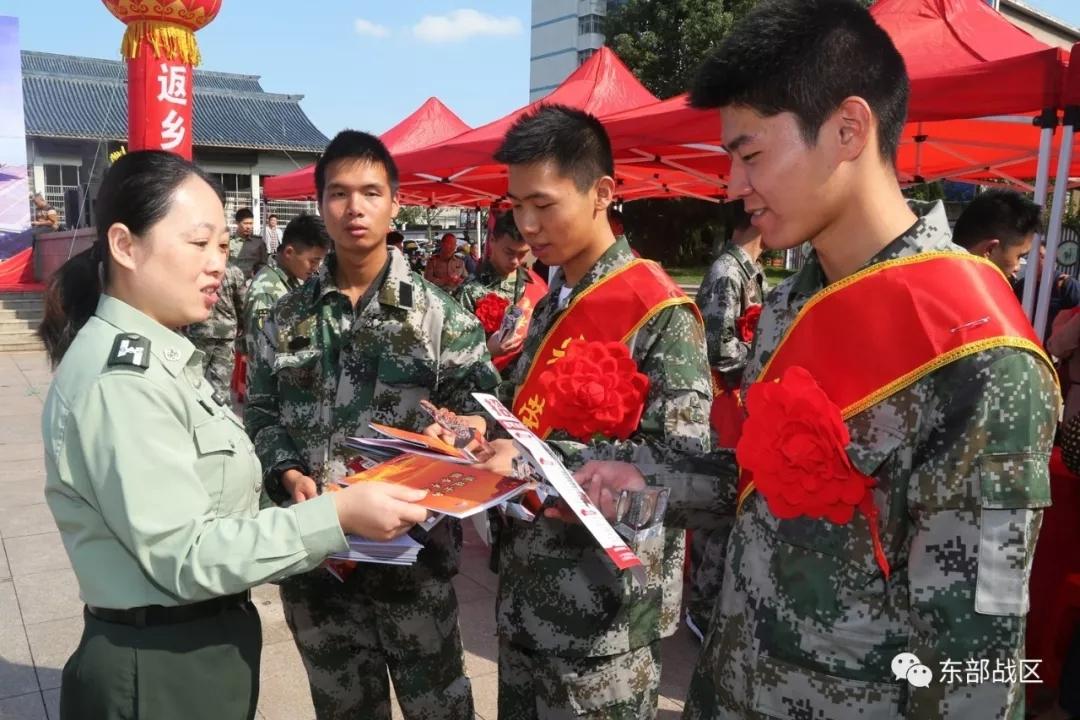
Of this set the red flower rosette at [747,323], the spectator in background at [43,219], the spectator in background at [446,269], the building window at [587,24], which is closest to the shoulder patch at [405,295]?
the red flower rosette at [747,323]

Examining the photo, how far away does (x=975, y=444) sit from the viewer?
3.43ft

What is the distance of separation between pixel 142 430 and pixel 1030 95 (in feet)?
12.9

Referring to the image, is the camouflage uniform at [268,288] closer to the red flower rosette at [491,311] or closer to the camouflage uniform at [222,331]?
the camouflage uniform at [222,331]

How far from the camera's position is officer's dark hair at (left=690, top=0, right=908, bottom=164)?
1251 mm

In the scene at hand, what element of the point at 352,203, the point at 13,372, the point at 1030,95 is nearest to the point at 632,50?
the point at 13,372

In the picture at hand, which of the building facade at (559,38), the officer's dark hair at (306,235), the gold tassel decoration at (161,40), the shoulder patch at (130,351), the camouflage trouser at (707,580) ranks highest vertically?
the building facade at (559,38)

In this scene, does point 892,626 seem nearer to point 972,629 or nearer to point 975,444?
point 972,629

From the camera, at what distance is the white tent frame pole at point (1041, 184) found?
12.0 ft

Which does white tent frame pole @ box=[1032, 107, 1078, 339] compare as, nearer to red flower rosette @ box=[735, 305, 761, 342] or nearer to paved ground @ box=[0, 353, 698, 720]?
red flower rosette @ box=[735, 305, 761, 342]

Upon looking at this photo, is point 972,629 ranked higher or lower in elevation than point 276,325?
lower

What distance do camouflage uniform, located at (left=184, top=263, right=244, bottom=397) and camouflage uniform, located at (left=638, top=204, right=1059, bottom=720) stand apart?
5640mm

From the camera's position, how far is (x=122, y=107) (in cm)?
2483

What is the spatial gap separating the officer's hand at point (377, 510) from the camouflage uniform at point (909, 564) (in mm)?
607

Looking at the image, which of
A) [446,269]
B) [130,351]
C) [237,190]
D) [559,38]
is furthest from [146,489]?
[559,38]
